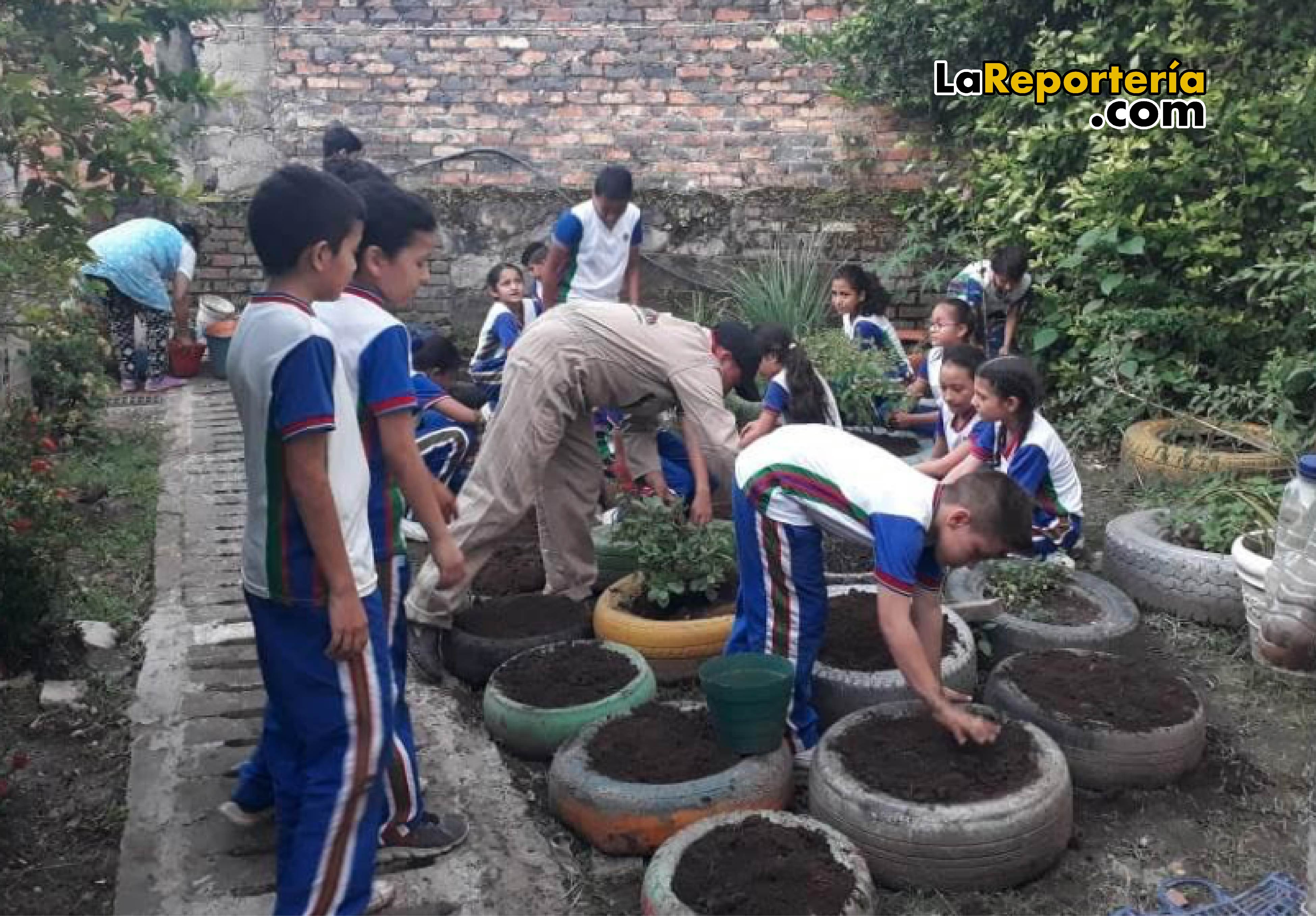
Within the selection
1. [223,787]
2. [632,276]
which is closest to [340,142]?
[632,276]

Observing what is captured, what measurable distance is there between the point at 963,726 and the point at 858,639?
101 cm

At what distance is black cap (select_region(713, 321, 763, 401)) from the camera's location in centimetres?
487

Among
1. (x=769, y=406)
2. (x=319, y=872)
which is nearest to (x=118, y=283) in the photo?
(x=769, y=406)

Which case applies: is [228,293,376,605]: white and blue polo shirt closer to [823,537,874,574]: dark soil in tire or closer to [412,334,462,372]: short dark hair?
[823,537,874,574]: dark soil in tire

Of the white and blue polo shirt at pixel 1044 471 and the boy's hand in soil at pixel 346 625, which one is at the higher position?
the boy's hand in soil at pixel 346 625

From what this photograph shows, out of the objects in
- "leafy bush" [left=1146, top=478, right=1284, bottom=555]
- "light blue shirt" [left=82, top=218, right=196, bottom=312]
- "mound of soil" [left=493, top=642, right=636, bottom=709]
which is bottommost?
"leafy bush" [left=1146, top=478, right=1284, bottom=555]

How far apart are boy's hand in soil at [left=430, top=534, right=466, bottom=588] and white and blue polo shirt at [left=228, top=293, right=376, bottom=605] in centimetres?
36

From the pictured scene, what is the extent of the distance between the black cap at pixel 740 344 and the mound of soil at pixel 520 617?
4.00ft

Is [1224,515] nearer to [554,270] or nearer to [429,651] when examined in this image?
[429,651]

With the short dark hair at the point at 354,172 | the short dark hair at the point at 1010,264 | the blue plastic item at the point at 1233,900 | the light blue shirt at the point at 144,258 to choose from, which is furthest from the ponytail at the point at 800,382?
the light blue shirt at the point at 144,258

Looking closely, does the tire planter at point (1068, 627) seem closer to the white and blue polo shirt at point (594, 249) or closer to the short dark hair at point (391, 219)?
the short dark hair at point (391, 219)

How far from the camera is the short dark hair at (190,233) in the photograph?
370 inches

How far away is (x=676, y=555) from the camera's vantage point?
4.73 m

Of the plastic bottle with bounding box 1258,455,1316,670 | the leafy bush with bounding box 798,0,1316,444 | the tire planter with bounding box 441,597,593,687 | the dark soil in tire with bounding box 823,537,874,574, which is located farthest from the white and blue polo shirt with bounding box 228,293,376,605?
the leafy bush with bounding box 798,0,1316,444
